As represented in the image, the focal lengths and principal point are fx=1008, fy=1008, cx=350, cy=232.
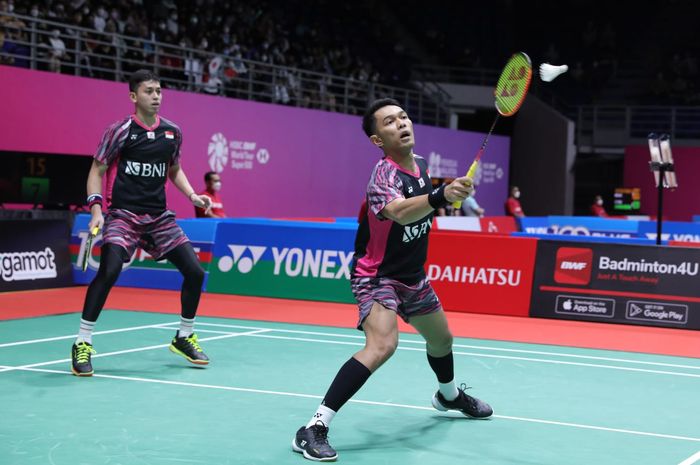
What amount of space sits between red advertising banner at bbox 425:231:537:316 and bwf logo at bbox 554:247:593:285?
1.01 feet

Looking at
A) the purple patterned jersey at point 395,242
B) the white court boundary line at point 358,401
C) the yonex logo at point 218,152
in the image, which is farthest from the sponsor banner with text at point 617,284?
the yonex logo at point 218,152

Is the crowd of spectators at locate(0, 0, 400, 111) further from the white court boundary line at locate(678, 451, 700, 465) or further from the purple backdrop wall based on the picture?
the white court boundary line at locate(678, 451, 700, 465)

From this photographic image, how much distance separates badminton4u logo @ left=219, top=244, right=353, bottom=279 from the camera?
12336mm

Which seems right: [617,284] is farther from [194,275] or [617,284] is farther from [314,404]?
[314,404]

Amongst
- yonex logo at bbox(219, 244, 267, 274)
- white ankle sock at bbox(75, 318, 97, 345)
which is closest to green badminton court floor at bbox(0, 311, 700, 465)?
white ankle sock at bbox(75, 318, 97, 345)

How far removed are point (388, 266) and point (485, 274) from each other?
21.7 ft

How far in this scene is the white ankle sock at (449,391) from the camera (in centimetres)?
598

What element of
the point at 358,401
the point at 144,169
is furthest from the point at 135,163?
the point at 358,401

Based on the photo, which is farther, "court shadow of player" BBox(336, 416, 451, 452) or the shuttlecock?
"court shadow of player" BBox(336, 416, 451, 452)

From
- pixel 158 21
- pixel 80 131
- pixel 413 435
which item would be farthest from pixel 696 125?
pixel 413 435

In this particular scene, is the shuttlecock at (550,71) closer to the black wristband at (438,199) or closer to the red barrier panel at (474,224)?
the black wristband at (438,199)

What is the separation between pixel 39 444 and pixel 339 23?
25.1 m

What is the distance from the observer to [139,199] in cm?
746

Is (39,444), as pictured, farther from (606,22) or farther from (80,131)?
(606,22)
